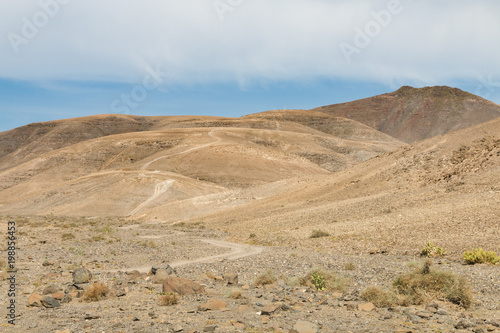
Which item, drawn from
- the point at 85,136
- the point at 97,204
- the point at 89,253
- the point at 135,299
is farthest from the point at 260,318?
the point at 85,136

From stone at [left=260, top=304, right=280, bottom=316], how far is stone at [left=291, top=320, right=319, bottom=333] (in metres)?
1.14

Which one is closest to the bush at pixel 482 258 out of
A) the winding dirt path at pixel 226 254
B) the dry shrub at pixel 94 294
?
the winding dirt path at pixel 226 254

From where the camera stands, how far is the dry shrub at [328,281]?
12075mm

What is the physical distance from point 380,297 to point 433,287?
5.85 ft

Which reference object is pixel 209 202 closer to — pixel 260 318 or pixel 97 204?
pixel 97 204

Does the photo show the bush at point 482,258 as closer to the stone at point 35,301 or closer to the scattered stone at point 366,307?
the scattered stone at point 366,307

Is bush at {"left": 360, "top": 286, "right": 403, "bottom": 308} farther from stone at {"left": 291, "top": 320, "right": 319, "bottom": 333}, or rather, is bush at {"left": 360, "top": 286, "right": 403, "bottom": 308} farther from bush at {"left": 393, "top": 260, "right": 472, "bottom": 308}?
stone at {"left": 291, "top": 320, "right": 319, "bottom": 333}

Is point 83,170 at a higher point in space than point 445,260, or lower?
higher

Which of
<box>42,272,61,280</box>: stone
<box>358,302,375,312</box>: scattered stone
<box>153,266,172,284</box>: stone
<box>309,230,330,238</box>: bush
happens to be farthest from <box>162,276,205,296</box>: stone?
<box>309,230,330,238</box>: bush

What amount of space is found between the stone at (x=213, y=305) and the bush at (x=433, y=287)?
14.5ft

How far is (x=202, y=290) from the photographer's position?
11.9m

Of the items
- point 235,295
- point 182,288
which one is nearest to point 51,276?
point 182,288

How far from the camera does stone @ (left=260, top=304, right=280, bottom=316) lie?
945 centimetres

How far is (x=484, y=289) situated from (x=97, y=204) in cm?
6183
